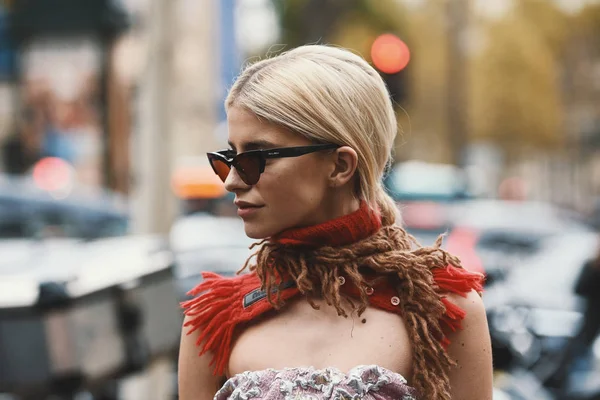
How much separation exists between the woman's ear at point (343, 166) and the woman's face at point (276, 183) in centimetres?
1

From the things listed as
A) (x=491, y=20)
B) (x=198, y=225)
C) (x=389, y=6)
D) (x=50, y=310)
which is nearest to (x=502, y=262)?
(x=198, y=225)

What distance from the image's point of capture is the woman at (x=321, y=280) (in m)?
2.08

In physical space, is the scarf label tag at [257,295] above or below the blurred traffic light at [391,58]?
below

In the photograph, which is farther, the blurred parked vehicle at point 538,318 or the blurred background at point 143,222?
the blurred parked vehicle at point 538,318

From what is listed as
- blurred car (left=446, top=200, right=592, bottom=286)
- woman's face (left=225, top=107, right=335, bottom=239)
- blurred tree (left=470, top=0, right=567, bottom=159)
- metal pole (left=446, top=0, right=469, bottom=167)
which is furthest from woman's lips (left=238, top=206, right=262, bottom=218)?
blurred tree (left=470, top=0, right=567, bottom=159)

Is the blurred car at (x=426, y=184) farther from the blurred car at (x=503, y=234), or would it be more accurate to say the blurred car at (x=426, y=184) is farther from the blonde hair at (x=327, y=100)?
the blonde hair at (x=327, y=100)

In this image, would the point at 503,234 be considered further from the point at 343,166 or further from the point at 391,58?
the point at 343,166

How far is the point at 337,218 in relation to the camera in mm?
2195

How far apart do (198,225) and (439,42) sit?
3934cm

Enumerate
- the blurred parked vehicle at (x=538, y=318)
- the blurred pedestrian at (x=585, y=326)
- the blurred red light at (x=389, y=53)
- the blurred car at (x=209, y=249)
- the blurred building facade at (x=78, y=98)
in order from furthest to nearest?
the blurred building facade at (x=78, y=98)
the blurred red light at (x=389, y=53)
the blurred car at (x=209, y=249)
the blurred pedestrian at (x=585, y=326)
the blurred parked vehicle at (x=538, y=318)

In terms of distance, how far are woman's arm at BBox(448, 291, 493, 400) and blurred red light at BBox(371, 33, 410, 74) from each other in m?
7.79

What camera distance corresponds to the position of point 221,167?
7.46ft

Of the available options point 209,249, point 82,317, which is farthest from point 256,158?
point 209,249

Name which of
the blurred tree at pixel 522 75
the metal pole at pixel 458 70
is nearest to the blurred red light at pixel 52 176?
the metal pole at pixel 458 70
